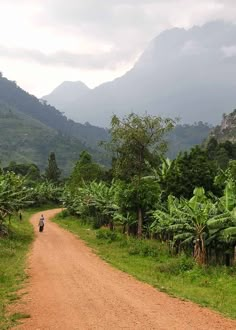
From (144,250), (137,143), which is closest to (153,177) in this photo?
(137,143)

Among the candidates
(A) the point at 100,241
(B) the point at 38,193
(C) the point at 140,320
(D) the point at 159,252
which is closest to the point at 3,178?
(A) the point at 100,241

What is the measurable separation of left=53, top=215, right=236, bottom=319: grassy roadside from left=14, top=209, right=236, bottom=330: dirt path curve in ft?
2.51

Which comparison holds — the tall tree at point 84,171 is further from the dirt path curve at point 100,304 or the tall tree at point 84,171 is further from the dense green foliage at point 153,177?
the dirt path curve at point 100,304

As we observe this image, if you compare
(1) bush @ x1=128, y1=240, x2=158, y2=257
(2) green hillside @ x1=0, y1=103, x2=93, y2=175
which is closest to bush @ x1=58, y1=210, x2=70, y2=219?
(1) bush @ x1=128, y1=240, x2=158, y2=257

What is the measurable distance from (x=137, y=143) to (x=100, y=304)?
67.1 ft

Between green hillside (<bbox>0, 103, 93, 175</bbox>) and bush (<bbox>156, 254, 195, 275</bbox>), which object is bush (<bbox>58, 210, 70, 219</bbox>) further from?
green hillside (<bbox>0, 103, 93, 175</bbox>)

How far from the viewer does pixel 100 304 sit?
12.9 metres

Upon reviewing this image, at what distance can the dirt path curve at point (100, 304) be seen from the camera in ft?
35.7

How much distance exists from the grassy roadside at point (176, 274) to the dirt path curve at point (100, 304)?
0.77 metres

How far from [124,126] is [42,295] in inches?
779

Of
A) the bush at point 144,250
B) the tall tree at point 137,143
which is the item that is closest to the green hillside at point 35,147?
the tall tree at point 137,143

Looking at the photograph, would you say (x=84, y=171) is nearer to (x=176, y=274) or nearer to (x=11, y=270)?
(x=11, y=270)

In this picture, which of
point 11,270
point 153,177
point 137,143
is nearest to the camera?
point 11,270

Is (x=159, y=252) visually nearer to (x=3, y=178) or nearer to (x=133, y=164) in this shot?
(x=133, y=164)
